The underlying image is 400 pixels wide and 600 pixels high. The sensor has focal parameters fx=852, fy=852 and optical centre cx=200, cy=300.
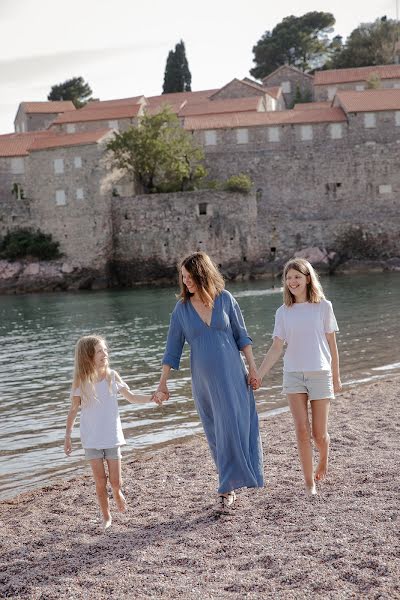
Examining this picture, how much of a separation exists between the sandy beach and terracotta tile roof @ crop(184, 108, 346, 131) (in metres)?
42.1

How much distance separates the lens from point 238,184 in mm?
47625

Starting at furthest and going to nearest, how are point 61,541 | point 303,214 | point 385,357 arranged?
1. point 303,214
2. point 385,357
3. point 61,541

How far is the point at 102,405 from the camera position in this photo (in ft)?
21.3

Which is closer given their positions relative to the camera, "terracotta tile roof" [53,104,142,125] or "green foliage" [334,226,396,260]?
"green foliage" [334,226,396,260]

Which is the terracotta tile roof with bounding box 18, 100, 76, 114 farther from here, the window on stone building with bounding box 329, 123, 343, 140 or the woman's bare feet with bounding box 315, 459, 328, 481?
the woman's bare feet with bounding box 315, 459, 328, 481

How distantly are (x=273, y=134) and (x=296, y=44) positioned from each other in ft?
101

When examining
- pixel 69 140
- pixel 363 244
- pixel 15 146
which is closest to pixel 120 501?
pixel 69 140

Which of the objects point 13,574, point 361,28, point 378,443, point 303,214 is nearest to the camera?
point 13,574

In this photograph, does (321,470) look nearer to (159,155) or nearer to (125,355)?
(125,355)

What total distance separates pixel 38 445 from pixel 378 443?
472 centimetres

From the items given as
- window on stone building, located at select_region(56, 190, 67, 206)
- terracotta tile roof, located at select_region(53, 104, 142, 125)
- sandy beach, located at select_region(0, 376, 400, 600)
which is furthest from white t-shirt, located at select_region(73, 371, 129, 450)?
terracotta tile roof, located at select_region(53, 104, 142, 125)

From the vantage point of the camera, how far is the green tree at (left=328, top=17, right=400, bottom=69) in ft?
234

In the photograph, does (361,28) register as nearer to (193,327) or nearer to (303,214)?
(303,214)

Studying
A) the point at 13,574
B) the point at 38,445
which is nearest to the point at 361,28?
the point at 38,445
